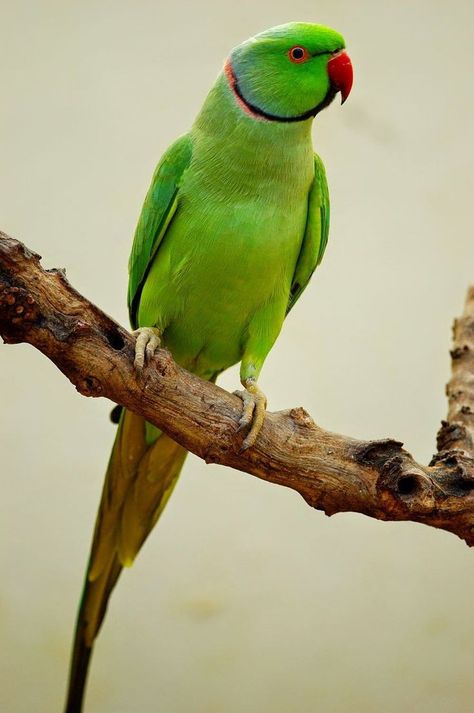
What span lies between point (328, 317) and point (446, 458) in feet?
3.62

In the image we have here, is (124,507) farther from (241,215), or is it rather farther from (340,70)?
(340,70)

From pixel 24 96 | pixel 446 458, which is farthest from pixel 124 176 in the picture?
pixel 446 458

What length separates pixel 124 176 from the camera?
7.76 ft

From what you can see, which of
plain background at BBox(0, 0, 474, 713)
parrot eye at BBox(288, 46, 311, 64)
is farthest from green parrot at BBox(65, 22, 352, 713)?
plain background at BBox(0, 0, 474, 713)

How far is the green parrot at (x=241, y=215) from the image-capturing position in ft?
4.81

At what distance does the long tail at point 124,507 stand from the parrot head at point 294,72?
2.23 feet

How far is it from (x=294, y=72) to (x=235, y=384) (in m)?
1.09

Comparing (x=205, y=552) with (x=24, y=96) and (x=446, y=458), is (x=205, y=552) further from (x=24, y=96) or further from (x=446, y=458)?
(x=24, y=96)

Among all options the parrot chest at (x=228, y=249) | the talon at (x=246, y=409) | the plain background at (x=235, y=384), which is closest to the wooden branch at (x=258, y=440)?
the talon at (x=246, y=409)

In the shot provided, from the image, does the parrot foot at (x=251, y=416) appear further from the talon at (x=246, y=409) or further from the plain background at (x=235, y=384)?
the plain background at (x=235, y=384)

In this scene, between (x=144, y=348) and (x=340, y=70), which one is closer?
(x=144, y=348)

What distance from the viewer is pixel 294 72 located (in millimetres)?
1468

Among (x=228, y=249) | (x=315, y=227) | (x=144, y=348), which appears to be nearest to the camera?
(x=144, y=348)

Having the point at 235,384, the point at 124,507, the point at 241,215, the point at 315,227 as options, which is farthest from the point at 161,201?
the point at 235,384
